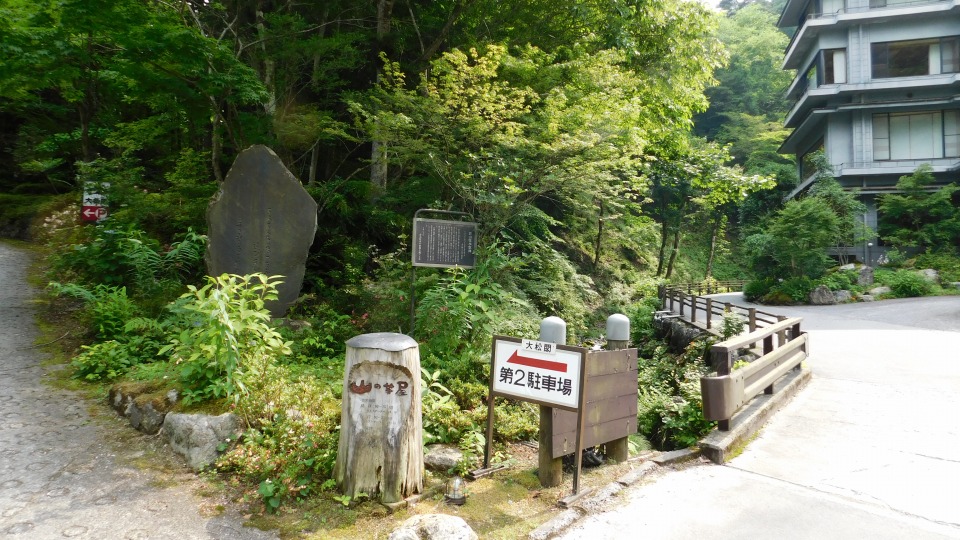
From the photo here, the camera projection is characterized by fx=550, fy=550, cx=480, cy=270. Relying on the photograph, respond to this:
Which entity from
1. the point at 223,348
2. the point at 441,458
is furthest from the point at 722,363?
the point at 223,348

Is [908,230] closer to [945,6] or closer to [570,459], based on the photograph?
[945,6]

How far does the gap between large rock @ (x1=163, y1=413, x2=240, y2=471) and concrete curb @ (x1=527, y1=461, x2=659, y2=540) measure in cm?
302

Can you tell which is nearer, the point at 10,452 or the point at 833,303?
the point at 10,452

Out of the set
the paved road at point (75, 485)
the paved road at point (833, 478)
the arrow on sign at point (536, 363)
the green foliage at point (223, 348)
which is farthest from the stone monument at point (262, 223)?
the paved road at point (833, 478)

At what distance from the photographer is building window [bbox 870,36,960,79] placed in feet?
101

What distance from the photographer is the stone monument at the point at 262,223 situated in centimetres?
809

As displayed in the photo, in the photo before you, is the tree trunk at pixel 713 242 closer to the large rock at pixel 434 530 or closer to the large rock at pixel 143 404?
the large rock at pixel 143 404

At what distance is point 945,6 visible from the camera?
29.9 meters

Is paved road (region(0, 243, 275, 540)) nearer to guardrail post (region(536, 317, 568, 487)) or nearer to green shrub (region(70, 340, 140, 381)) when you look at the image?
green shrub (region(70, 340, 140, 381))

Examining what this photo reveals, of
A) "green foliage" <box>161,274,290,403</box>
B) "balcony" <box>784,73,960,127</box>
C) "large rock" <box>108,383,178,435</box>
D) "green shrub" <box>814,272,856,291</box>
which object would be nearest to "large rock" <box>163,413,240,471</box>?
"green foliage" <box>161,274,290,403</box>

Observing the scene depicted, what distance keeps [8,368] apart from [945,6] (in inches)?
1648

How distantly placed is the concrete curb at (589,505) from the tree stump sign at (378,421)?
45.6 inches

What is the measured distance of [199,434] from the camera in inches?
203

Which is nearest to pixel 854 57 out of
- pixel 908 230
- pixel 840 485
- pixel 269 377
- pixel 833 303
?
pixel 908 230
